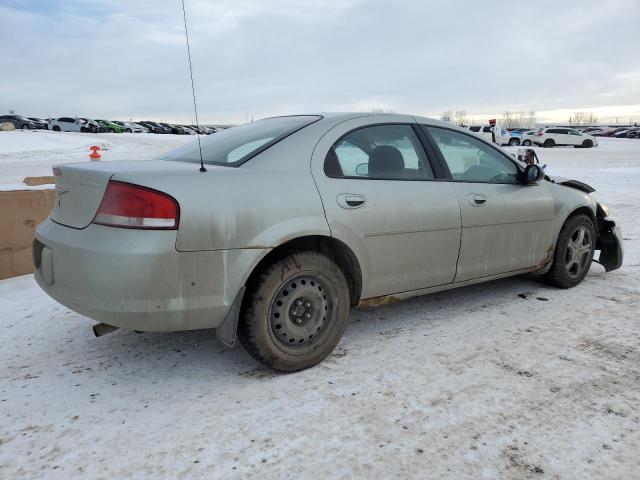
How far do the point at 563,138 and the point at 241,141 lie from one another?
3794cm

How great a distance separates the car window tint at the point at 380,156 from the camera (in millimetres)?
3330

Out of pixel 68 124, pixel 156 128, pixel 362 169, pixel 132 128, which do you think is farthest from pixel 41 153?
pixel 156 128

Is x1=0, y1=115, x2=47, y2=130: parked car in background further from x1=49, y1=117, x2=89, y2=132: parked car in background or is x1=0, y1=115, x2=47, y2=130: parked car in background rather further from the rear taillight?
the rear taillight

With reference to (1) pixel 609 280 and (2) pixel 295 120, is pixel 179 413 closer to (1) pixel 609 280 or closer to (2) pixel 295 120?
(2) pixel 295 120

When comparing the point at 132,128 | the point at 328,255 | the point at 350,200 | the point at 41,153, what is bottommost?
the point at 328,255

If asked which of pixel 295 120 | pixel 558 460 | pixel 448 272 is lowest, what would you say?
pixel 558 460

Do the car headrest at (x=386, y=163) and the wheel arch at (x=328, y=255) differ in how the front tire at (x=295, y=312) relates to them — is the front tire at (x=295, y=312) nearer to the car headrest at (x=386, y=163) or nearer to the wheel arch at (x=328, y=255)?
the wheel arch at (x=328, y=255)

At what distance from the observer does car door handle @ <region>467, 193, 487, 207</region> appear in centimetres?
385

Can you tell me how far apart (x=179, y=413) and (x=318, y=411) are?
699 millimetres

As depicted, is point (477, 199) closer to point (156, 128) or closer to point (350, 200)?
point (350, 200)

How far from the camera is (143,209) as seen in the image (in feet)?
8.61

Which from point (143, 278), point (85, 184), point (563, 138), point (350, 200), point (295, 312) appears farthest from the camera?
point (563, 138)

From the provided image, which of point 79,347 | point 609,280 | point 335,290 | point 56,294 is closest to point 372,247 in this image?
point 335,290

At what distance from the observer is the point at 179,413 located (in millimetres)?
2691
